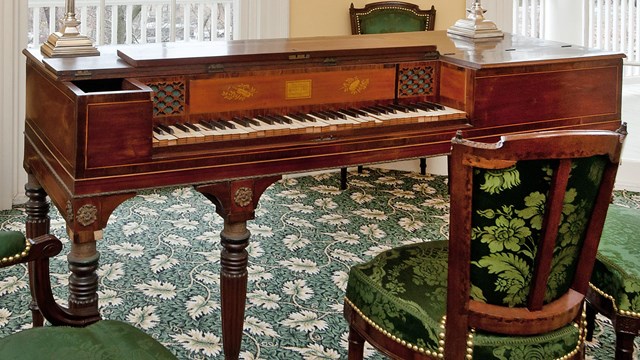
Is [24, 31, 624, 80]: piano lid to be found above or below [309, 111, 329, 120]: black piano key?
above

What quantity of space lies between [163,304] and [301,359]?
2.51 ft

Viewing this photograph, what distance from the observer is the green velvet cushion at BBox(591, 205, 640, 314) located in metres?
2.92

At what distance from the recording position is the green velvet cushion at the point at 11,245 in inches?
110

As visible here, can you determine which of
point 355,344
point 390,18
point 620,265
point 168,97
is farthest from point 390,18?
point 355,344

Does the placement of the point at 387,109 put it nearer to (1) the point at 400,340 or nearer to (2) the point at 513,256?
(1) the point at 400,340

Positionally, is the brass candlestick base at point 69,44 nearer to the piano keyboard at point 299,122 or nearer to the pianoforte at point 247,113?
the pianoforte at point 247,113

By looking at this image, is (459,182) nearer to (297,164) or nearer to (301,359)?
(297,164)

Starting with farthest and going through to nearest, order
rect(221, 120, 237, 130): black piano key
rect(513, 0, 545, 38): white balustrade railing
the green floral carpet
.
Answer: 1. rect(513, 0, 545, 38): white balustrade railing
2. the green floral carpet
3. rect(221, 120, 237, 130): black piano key

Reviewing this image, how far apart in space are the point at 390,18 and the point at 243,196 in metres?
2.92

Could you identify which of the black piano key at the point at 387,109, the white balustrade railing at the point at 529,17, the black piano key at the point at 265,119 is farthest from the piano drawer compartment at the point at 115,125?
the white balustrade railing at the point at 529,17

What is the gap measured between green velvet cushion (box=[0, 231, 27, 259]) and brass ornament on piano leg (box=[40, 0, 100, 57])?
70cm

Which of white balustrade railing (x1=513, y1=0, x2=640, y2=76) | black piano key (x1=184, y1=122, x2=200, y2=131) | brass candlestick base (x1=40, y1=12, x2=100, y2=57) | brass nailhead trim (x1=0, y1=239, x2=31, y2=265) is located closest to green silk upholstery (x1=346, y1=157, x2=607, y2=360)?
black piano key (x1=184, y1=122, x2=200, y2=131)

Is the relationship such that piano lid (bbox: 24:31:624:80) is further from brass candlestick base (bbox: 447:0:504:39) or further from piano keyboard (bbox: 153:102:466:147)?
piano keyboard (bbox: 153:102:466:147)

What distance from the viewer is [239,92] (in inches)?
129
